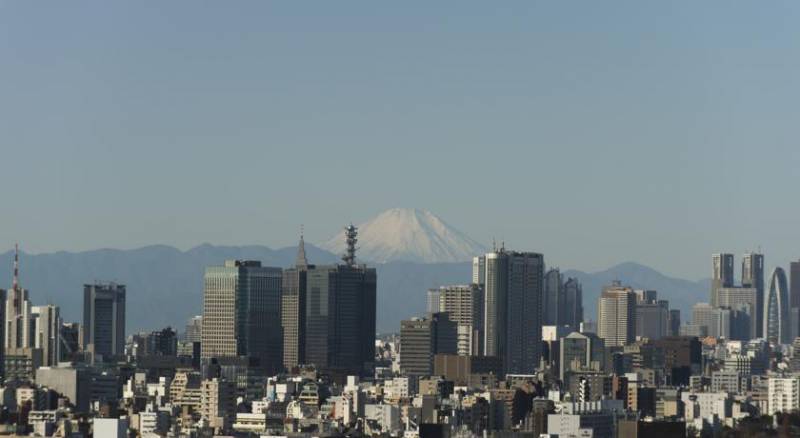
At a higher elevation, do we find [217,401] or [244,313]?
[244,313]

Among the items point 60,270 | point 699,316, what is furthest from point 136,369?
point 699,316

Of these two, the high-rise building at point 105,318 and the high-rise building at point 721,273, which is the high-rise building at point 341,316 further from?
the high-rise building at point 721,273

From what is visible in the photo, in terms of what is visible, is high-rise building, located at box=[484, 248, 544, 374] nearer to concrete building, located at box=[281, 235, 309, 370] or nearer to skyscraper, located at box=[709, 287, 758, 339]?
concrete building, located at box=[281, 235, 309, 370]

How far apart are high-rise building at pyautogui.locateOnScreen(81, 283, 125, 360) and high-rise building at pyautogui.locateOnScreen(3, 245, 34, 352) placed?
5.87m

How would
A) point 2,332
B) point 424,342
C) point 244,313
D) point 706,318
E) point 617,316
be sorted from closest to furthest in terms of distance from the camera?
1. point 2,332
2. point 424,342
3. point 244,313
4. point 617,316
5. point 706,318

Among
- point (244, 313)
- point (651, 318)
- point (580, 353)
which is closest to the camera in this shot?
point (580, 353)

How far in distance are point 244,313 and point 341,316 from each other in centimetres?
422

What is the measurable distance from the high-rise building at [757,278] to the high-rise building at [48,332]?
52.4 metres

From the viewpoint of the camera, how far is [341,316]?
295 ft

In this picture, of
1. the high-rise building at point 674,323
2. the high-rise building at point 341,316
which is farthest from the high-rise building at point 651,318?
the high-rise building at point 341,316

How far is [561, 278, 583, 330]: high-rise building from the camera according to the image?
361ft

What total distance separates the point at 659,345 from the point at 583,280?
56.0 m

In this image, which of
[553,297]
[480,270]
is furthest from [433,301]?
[480,270]

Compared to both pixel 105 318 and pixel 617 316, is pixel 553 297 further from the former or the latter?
pixel 105 318
